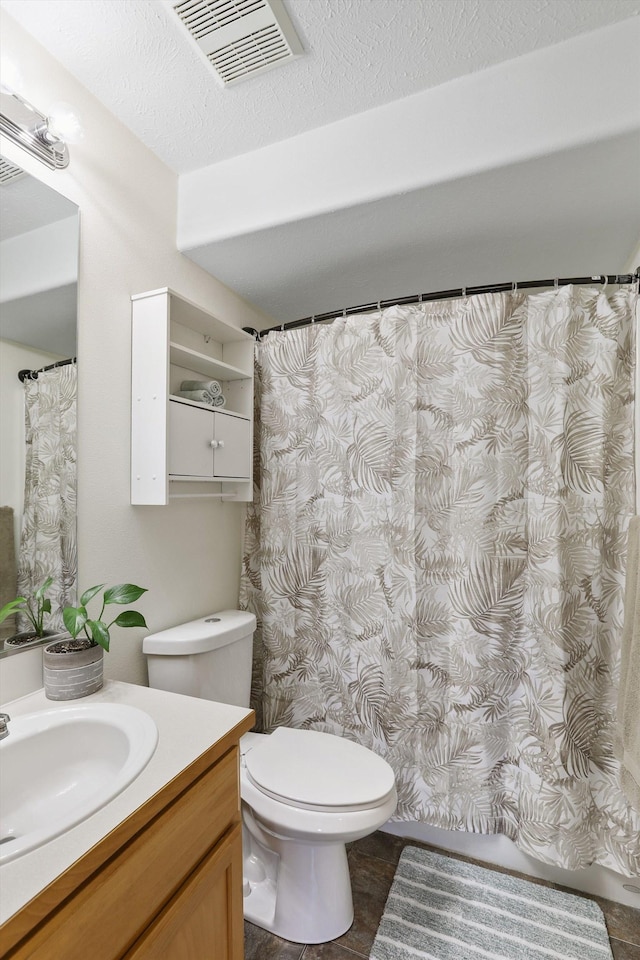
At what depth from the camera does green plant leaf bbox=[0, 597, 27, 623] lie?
1.05 meters

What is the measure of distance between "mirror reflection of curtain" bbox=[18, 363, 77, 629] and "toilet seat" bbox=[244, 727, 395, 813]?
704 millimetres

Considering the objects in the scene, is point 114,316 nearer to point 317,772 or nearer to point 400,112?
point 400,112

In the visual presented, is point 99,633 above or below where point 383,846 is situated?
above

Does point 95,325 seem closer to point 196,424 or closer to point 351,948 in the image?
point 196,424

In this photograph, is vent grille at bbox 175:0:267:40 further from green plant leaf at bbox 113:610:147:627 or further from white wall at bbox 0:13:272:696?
green plant leaf at bbox 113:610:147:627

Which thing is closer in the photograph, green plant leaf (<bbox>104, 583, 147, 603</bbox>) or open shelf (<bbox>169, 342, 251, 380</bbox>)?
green plant leaf (<bbox>104, 583, 147, 603</bbox>)

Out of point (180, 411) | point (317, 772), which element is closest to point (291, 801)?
point (317, 772)

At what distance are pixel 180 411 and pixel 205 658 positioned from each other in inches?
30.9

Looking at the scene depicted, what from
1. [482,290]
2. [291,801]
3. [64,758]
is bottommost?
[291,801]

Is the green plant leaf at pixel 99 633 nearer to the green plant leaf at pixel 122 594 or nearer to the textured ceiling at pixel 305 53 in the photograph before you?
the green plant leaf at pixel 122 594

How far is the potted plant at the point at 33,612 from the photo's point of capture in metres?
1.06

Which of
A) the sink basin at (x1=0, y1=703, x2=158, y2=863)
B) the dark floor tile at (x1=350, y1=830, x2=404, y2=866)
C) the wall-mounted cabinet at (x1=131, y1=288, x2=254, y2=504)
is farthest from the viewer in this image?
the dark floor tile at (x1=350, y1=830, x2=404, y2=866)

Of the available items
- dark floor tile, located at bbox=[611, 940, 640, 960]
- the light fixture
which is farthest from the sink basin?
dark floor tile, located at bbox=[611, 940, 640, 960]

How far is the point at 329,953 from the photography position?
1.26 metres
